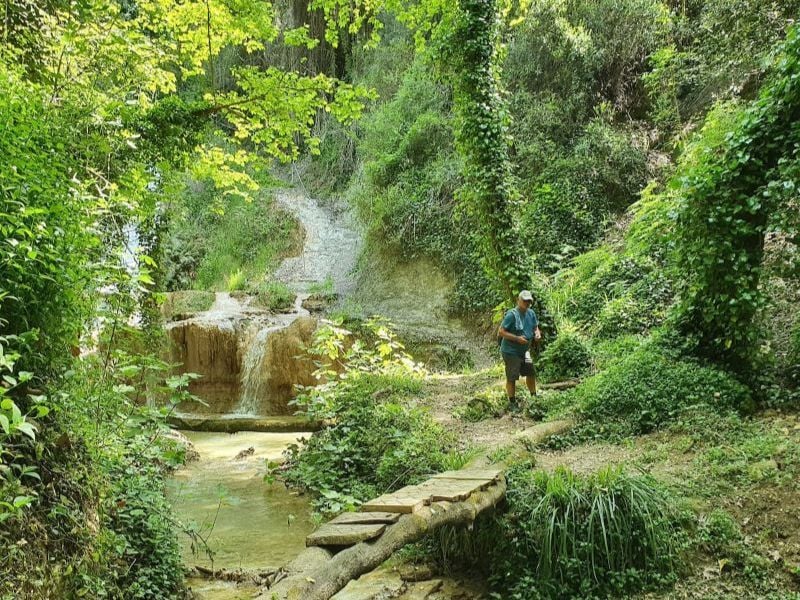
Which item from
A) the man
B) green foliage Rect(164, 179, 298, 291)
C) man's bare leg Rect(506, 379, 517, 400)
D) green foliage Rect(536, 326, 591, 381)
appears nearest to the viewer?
the man

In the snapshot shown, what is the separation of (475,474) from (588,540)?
3.40 feet

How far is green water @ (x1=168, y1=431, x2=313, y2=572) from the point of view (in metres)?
5.38

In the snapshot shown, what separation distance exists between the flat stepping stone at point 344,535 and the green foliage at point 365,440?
1.27 meters

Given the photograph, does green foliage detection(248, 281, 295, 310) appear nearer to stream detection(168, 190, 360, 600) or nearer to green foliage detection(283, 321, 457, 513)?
stream detection(168, 190, 360, 600)

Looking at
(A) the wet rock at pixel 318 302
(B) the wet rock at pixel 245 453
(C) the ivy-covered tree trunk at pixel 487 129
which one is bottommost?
(B) the wet rock at pixel 245 453

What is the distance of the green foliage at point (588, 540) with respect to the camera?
159 inches

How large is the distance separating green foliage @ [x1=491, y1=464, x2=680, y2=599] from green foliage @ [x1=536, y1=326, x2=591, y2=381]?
15.7ft

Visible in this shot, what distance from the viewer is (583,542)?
4.14 meters

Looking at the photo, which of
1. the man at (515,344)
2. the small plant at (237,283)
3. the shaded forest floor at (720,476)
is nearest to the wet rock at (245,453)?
the shaded forest floor at (720,476)

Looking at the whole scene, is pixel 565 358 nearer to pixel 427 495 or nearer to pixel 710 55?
pixel 427 495

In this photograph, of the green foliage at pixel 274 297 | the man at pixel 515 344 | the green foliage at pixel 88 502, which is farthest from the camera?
the green foliage at pixel 274 297

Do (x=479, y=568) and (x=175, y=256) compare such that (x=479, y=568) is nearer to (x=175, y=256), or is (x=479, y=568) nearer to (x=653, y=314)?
(x=653, y=314)

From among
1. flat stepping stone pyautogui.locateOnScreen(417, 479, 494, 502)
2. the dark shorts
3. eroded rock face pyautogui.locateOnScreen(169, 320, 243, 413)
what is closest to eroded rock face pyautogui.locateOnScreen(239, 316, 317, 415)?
eroded rock face pyautogui.locateOnScreen(169, 320, 243, 413)

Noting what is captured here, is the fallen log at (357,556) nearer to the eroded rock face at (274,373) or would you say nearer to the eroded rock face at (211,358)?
the eroded rock face at (274,373)
